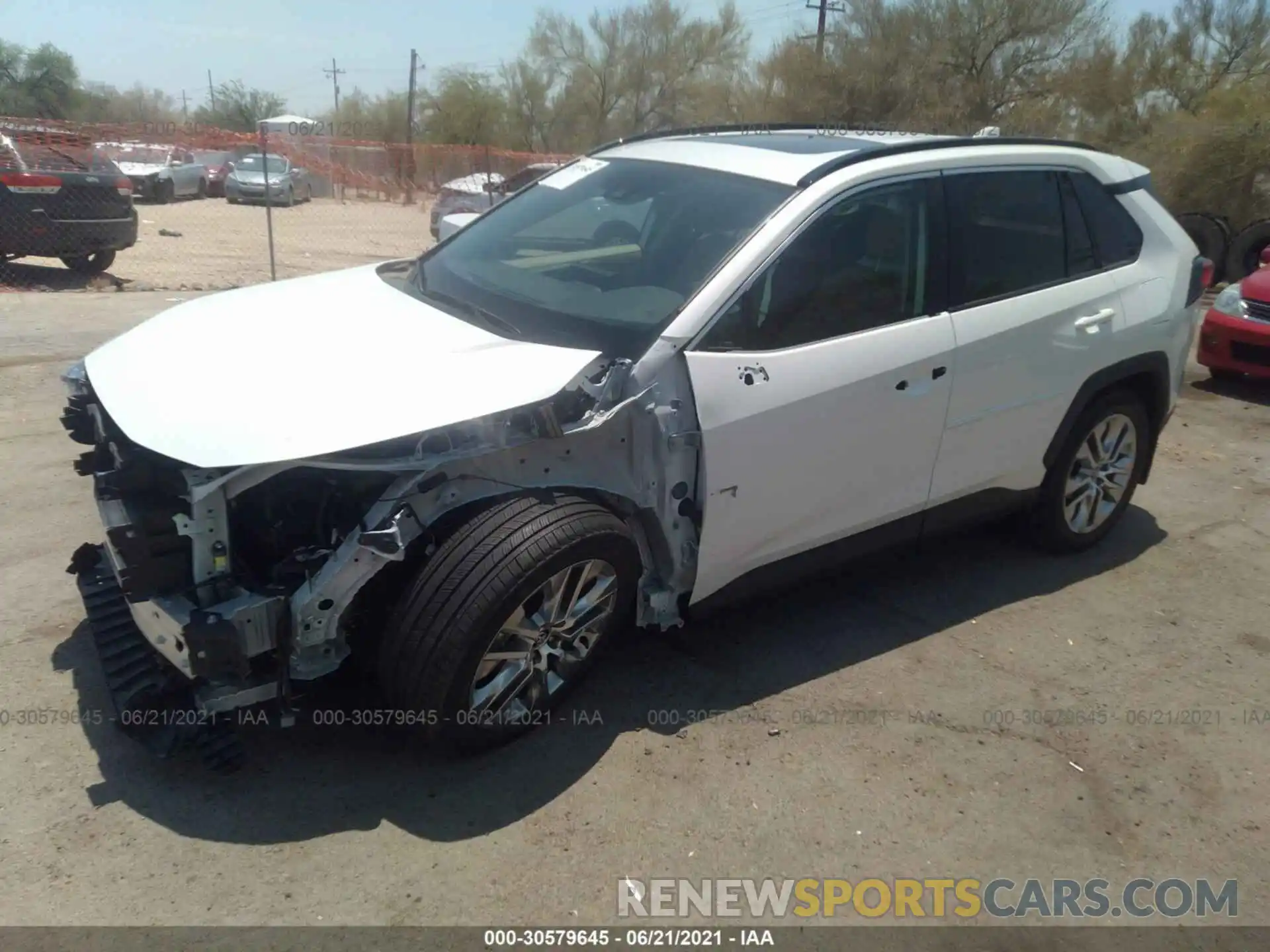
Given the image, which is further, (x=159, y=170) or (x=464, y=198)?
(x=159, y=170)

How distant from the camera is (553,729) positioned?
345 cm

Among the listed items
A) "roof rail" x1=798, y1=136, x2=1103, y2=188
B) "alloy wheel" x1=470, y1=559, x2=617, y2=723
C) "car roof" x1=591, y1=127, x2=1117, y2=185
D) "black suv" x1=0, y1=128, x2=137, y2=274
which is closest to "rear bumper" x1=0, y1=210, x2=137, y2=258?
"black suv" x1=0, y1=128, x2=137, y2=274

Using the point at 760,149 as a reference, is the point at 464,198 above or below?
below

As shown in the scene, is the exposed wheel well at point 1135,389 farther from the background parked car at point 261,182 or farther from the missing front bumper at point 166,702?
the background parked car at point 261,182

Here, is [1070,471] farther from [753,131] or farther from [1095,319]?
[753,131]

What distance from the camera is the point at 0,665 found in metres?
3.62

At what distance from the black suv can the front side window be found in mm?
9743

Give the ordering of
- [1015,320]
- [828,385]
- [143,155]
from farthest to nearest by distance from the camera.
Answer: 1. [143,155]
2. [1015,320]
3. [828,385]

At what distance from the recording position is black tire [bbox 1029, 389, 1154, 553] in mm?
4625

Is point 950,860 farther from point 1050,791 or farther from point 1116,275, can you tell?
point 1116,275

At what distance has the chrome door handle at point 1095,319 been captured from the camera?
14.4 ft

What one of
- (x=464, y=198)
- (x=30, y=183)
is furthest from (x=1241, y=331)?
(x=464, y=198)

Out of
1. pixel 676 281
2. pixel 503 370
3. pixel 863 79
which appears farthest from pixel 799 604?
pixel 863 79

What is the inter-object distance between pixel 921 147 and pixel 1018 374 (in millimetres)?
991
